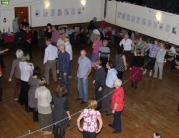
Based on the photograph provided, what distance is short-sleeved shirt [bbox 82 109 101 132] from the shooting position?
15.8 feet

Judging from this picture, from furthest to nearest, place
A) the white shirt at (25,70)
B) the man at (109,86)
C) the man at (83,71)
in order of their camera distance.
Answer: the man at (83,71) → the white shirt at (25,70) → the man at (109,86)

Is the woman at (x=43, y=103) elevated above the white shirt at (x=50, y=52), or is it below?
below

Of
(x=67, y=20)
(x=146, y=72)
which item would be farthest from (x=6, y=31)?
(x=146, y=72)

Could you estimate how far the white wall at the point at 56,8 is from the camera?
1269cm

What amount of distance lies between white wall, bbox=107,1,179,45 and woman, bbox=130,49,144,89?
4.02m

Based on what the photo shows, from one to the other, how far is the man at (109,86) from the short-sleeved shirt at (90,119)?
187 centimetres

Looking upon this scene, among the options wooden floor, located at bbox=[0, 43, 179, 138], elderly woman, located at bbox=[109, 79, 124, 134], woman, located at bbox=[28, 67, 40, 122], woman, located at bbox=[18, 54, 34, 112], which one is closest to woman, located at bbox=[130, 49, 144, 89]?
wooden floor, located at bbox=[0, 43, 179, 138]

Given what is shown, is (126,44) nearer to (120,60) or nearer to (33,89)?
Answer: (120,60)

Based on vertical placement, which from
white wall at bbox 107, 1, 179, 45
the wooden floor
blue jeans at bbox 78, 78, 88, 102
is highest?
white wall at bbox 107, 1, 179, 45

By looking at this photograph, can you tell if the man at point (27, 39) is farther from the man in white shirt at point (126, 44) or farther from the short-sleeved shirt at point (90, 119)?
the short-sleeved shirt at point (90, 119)

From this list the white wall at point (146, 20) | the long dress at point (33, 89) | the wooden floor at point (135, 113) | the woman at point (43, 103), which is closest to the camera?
the woman at point (43, 103)

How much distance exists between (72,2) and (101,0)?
5.82ft

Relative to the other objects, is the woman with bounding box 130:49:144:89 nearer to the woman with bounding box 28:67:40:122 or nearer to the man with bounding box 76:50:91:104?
Answer: the man with bounding box 76:50:91:104

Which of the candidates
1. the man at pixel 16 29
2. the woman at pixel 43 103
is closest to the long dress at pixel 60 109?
the woman at pixel 43 103
